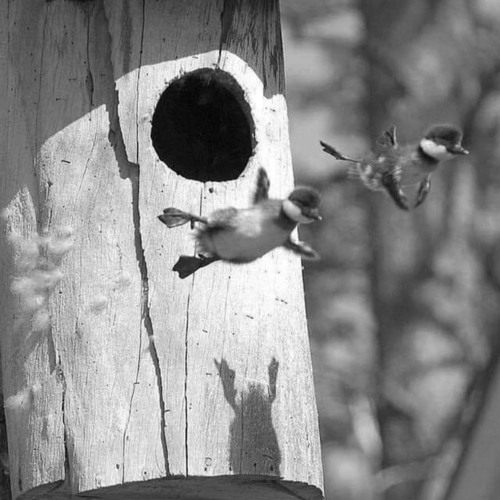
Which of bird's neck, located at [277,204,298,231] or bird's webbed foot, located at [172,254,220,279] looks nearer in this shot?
bird's neck, located at [277,204,298,231]

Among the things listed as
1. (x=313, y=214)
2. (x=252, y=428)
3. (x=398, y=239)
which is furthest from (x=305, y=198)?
(x=398, y=239)

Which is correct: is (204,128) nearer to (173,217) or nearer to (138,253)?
(138,253)

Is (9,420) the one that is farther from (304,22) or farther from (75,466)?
(304,22)

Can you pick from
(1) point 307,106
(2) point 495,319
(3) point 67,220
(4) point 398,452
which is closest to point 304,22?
(1) point 307,106

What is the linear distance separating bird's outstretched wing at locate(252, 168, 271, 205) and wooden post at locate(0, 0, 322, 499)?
0.31 metres

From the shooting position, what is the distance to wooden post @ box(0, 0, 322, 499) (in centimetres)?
423

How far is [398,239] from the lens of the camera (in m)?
9.97

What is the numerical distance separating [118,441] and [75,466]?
15 cm

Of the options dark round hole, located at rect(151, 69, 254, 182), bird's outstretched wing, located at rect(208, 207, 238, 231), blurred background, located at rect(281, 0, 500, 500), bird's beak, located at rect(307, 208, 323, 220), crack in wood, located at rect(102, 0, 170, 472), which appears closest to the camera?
bird's beak, located at rect(307, 208, 323, 220)

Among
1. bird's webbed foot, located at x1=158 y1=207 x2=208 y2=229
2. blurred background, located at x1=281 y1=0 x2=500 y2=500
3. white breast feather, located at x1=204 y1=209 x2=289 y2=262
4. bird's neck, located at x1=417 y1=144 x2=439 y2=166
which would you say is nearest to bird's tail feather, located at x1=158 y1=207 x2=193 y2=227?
bird's webbed foot, located at x1=158 y1=207 x2=208 y2=229

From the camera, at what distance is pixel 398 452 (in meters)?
9.32

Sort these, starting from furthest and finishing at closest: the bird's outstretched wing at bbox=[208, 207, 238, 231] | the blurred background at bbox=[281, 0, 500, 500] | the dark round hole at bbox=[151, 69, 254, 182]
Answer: the blurred background at bbox=[281, 0, 500, 500] < the dark round hole at bbox=[151, 69, 254, 182] < the bird's outstretched wing at bbox=[208, 207, 238, 231]

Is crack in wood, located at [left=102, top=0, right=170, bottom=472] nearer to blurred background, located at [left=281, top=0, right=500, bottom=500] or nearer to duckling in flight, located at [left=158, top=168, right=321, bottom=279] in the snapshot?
duckling in flight, located at [left=158, top=168, right=321, bottom=279]

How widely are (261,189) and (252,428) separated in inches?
28.4
